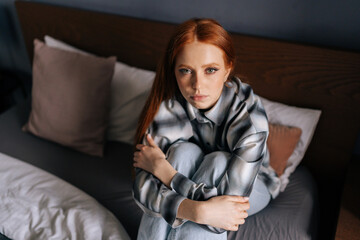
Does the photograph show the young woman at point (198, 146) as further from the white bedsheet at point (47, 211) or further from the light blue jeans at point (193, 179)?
the white bedsheet at point (47, 211)

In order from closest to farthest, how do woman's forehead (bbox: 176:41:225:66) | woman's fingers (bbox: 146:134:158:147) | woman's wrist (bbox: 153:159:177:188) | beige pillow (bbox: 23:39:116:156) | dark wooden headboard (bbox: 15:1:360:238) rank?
woman's forehead (bbox: 176:41:225:66)
woman's wrist (bbox: 153:159:177:188)
woman's fingers (bbox: 146:134:158:147)
dark wooden headboard (bbox: 15:1:360:238)
beige pillow (bbox: 23:39:116:156)

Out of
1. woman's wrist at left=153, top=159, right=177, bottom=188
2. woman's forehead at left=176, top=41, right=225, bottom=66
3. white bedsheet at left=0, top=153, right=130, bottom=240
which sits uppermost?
woman's forehead at left=176, top=41, right=225, bottom=66

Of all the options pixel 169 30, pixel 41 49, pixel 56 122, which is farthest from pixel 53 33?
pixel 169 30

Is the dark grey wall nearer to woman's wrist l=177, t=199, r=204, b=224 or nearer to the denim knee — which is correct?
the denim knee

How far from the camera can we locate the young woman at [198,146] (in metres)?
0.83

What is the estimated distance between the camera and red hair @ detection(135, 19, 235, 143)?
0.81m

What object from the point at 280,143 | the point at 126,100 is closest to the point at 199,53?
the point at 280,143

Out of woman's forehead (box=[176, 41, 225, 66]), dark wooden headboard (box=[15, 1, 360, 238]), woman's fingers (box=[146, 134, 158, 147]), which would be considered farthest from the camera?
dark wooden headboard (box=[15, 1, 360, 238])

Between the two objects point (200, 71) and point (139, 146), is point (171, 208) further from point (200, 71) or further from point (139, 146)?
point (200, 71)

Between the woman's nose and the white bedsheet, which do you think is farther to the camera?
the white bedsheet

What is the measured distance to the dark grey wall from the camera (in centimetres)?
111

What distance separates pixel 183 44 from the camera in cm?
82

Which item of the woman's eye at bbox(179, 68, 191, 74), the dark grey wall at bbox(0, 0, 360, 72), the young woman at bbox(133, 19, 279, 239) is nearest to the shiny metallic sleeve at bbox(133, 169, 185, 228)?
the young woman at bbox(133, 19, 279, 239)

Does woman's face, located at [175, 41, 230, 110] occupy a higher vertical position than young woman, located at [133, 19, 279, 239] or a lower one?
higher
